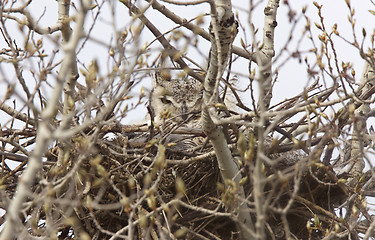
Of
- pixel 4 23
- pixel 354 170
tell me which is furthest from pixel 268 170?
pixel 4 23

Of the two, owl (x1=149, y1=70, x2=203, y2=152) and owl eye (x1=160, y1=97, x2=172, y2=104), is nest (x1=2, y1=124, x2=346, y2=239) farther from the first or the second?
owl eye (x1=160, y1=97, x2=172, y2=104)

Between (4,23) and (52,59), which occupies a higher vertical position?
(4,23)

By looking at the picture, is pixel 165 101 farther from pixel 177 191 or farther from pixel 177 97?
Result: pixel 177 191

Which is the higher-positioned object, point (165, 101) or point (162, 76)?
point (162, 76)

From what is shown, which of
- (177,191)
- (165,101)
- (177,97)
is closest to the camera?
(177,191)

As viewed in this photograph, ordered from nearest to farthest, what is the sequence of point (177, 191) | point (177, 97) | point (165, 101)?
point (177, 191), point (177, 97), point (165, 101)

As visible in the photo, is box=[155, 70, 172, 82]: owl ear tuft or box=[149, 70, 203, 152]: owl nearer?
box=[149, 70, 203, 152]: owl

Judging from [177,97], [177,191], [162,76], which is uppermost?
[162,76]

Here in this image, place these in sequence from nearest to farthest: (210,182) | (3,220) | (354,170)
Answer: (3,220) < (210,182) < (354,170)

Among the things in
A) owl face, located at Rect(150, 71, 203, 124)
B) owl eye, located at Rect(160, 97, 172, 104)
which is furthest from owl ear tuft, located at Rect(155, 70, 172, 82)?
owl eye, located at Rect(160, 97, 172, 104)

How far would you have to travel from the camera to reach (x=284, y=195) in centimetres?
433

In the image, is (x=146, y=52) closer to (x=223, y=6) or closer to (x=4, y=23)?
(x=223, y=6)

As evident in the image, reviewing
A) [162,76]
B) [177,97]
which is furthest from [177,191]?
[162,76]

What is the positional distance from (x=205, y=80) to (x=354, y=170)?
2259mm
